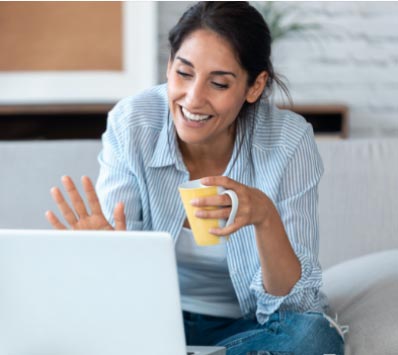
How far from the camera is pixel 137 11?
13.8 feet

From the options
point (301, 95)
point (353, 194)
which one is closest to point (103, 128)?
point (301, 95)

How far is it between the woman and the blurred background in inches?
72.9

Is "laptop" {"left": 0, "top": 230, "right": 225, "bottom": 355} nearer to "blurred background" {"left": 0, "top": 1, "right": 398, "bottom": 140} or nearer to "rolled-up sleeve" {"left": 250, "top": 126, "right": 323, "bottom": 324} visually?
"rolled-up sleeve" {"left": 250, "top": 126, "right": 323, "bottom": 324}

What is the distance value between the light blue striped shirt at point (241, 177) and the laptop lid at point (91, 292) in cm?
58

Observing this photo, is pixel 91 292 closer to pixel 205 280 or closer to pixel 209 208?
pixel 209 208

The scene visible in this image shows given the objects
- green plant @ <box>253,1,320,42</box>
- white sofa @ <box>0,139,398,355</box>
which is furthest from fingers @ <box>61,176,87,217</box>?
green plant @ <box>253,1,320,42</box>

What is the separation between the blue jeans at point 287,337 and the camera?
2117mm

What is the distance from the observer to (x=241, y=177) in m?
2.32

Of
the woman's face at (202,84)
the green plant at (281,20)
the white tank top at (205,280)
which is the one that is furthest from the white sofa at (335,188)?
the green plant at (281,20)

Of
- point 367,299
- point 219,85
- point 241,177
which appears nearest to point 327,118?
point 367,299

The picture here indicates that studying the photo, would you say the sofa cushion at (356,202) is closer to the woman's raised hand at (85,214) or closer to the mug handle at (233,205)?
the woman's raised hand at (85,214)

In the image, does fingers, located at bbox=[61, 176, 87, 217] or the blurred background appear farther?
the blurred background

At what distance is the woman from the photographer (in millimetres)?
2139

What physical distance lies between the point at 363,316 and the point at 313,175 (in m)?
0.34
